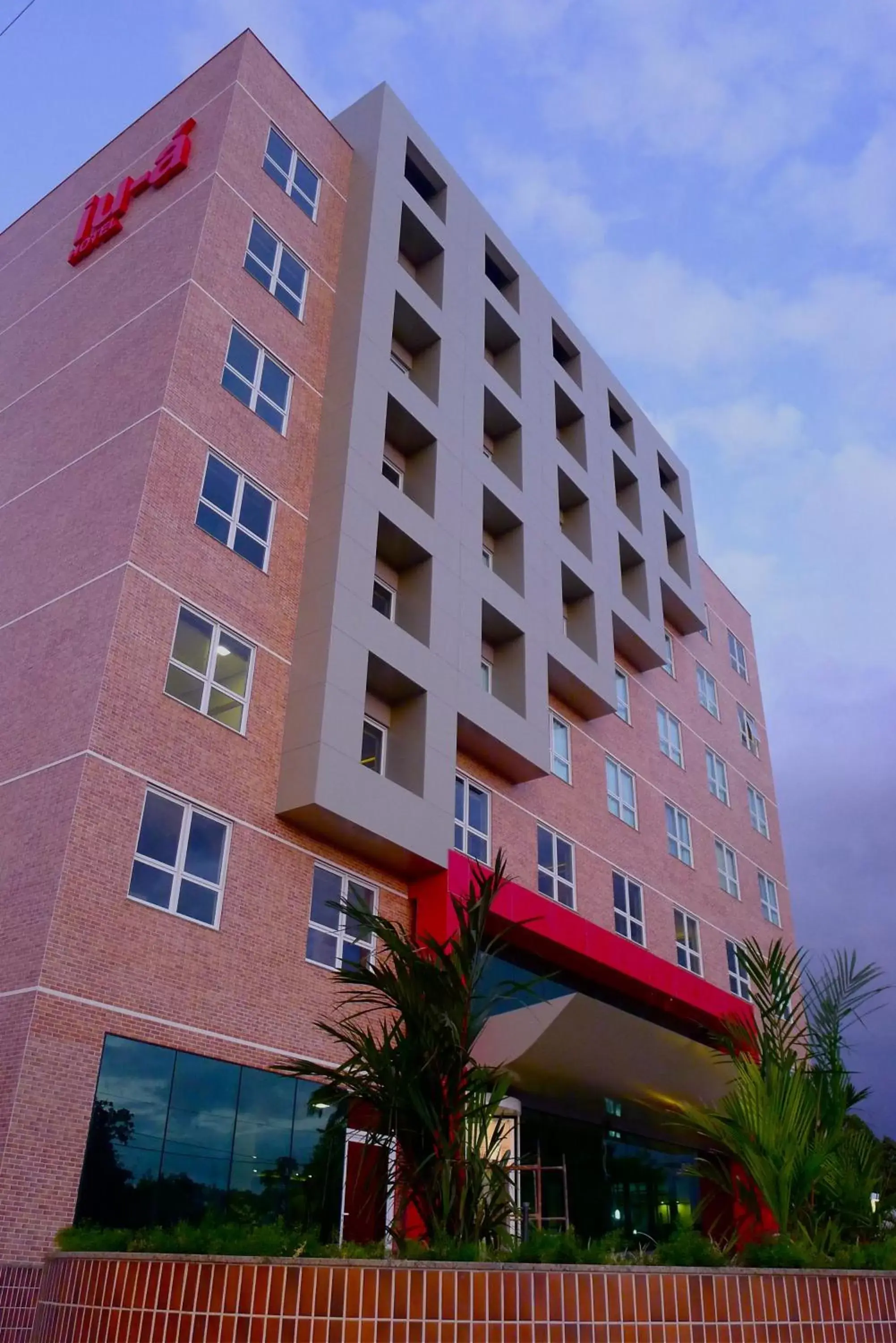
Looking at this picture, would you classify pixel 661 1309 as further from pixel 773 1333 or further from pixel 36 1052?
pixel 36 1052

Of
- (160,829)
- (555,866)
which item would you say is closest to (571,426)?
(555,866)

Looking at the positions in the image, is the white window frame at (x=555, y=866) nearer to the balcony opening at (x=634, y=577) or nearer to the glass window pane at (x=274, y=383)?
the balcony opening at (x=634, y=577)

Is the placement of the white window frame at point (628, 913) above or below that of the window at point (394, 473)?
below

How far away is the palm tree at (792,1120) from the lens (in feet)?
29.5

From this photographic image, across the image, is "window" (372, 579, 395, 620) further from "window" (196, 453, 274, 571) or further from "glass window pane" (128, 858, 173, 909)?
"glass window pane" (128, 858, 173, 909)

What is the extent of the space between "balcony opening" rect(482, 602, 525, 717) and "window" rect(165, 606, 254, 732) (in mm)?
7108

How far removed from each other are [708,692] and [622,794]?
31.7 ft

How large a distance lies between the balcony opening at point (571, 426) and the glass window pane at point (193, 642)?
15.6 metres

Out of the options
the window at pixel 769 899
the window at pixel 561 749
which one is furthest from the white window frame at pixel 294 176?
the window at pixel 769 899

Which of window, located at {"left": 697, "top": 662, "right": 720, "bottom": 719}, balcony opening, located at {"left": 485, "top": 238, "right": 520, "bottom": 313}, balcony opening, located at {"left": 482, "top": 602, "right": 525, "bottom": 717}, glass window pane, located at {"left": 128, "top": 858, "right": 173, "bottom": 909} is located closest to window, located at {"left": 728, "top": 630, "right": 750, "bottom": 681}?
window, located at {"left": 697, "top": 662, "right": 720, "bottom": 719}

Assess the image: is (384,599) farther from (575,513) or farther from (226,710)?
(575,513)

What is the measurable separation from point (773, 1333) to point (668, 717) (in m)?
26.1

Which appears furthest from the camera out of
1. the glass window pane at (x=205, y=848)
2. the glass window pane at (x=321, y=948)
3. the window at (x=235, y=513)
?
the window at (x=235, y=513)

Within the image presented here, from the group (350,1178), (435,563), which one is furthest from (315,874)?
(435,563)
